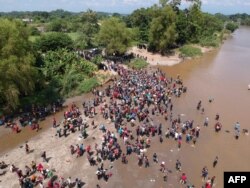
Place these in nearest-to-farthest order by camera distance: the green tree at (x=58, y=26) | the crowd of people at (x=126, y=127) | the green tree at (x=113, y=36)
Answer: the crowd of people at (x=126, y=127)
the green tree at (x=113, y=36)
the green tree at (x=58, y=26)

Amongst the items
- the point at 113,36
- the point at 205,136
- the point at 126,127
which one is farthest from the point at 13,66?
the point at 113,36

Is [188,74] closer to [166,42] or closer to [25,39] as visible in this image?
[166,42]

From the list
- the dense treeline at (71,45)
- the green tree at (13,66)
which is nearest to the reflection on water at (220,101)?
the dense treeline at (71,45)

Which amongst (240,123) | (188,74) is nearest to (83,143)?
(240,123)

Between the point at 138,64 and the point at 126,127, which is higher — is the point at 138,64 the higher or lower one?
the higher one

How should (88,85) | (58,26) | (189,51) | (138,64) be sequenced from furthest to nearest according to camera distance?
(58,26) → (189,51) → (138,64) → (88,85)

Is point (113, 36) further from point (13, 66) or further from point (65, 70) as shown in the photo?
point (13, 66)

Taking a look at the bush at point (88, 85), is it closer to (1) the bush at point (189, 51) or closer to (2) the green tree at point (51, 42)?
(2) the green tree at point (51, 42)
